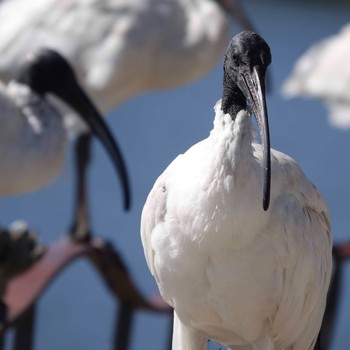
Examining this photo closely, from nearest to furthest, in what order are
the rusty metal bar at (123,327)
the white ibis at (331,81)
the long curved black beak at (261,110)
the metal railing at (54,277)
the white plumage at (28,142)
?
the long curved black beak at (261,110), the metal railing at (54,277), the white plumage at (28,142), the rusty metal bar at (123,327), the white ibis at (331,81)

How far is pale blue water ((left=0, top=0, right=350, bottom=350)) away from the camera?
24.5 ft

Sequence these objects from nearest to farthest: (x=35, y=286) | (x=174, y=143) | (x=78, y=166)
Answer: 1. (x=35, y=286)
2. (x=78, y=166)
3. (x=174, y=143)

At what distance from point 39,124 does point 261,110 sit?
250 cm

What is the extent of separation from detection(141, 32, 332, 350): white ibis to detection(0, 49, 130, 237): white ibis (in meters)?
1.69

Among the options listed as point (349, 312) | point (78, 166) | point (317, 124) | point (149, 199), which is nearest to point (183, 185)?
point (149, 199)

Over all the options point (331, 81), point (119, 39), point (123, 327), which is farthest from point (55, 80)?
point (331, 81)

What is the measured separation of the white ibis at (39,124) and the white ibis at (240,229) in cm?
169

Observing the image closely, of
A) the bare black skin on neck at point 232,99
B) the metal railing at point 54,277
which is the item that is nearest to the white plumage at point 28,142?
the metal railing at point 54,277

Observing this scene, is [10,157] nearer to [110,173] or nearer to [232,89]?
[232,89]

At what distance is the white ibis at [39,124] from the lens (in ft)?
16.9

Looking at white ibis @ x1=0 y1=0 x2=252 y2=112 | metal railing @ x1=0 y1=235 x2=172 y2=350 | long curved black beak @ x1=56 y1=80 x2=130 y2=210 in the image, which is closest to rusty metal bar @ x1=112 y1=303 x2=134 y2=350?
metal railing @ x1=0 y1=235 x2=172 y2=350

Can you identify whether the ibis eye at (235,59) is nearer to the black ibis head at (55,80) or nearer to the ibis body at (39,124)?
the ibis body at (39,124)

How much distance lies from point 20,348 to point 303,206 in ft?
6.89

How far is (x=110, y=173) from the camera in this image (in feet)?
31.0
